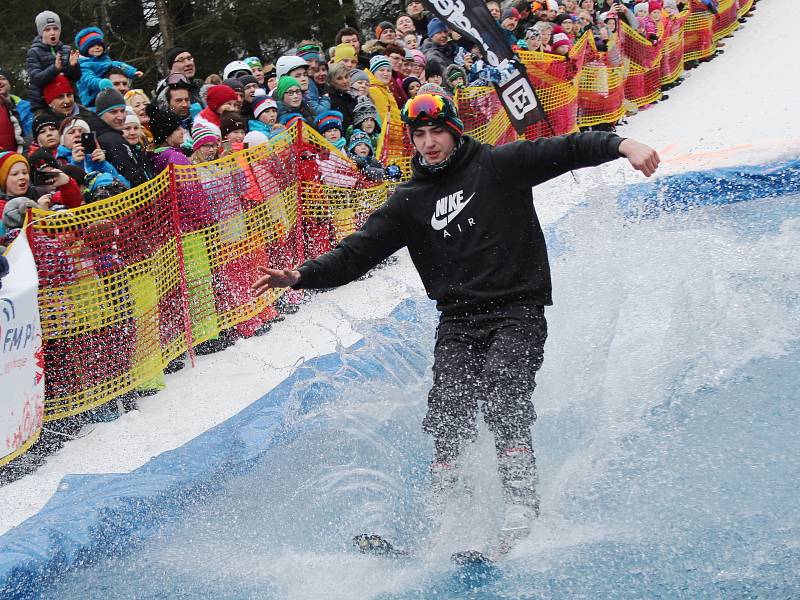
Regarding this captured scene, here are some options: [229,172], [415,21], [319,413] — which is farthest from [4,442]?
A: [415,21]

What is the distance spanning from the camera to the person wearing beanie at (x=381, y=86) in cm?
1059

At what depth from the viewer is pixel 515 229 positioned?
467 centimetres

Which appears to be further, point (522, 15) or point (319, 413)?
point (522, 15)

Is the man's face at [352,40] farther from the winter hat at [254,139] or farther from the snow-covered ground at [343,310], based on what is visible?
the winter hat at [254,139]

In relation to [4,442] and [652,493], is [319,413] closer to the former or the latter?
[4,442]

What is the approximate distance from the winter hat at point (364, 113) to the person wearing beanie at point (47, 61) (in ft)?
8.55

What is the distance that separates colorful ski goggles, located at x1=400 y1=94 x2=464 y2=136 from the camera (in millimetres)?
4586

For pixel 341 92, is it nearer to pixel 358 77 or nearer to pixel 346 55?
pixel 358 77

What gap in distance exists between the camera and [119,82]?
29.3ft

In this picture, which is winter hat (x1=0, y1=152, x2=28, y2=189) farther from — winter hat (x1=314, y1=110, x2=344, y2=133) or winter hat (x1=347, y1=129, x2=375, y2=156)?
winter hat (x1=347, y1=129, x2=375, y2=156)

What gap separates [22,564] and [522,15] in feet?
39.2

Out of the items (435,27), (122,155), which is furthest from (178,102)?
(435,27)

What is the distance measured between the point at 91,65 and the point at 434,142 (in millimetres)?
5596

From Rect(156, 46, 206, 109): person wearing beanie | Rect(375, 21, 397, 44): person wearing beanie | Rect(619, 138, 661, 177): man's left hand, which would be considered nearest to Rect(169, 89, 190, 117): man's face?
Rect(156, 46, 206, 109): person wearing beanie
